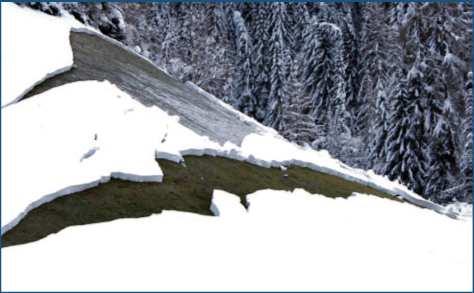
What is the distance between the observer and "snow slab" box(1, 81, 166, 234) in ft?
24.2

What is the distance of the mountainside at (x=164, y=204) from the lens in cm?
485

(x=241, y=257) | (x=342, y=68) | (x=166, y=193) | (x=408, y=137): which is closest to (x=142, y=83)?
(x=166, y=193)

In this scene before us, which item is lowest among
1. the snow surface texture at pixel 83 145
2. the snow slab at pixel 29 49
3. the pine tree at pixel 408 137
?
the pine tree at pixel 408 137

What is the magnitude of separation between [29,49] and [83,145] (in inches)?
209

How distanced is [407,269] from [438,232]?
6.66 feet

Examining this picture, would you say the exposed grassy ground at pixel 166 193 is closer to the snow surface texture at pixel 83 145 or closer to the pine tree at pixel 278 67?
the snow surface texture at pixel 83 145

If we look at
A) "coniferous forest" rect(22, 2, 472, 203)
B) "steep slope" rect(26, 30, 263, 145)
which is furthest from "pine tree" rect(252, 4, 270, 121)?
"steep slope" rect(26, 30, 263, 145)

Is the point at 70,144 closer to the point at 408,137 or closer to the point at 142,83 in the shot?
the point at 142,83

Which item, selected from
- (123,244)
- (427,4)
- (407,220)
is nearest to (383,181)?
(407,220)

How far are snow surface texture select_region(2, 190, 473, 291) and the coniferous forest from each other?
14.2 metres

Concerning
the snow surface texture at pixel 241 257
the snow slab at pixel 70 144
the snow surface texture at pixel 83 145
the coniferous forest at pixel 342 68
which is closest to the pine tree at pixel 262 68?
the coniferous forest at pixel 342 68

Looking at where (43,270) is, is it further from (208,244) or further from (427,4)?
(427,4)

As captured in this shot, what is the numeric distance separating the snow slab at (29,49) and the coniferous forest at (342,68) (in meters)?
2.72

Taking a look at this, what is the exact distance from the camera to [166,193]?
8562 mm
